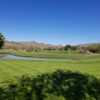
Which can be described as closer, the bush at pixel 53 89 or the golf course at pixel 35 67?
the bush at pixel 53 89

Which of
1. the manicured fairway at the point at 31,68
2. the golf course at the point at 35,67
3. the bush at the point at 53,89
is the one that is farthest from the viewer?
the golf course at the point at 35,67

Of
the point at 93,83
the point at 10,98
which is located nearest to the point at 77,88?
the point at 93,83

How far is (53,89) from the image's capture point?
1090 centimetres

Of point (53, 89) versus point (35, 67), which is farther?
point (35, 67)

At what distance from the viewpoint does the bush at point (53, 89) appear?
409 inches

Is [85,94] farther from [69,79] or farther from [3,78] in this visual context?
[3,78]

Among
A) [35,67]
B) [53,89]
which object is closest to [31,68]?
[35,67]

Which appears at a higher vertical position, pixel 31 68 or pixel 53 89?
pixel 53 89

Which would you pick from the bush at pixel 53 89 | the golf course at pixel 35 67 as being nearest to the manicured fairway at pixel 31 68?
the golf course at pixel 35 67

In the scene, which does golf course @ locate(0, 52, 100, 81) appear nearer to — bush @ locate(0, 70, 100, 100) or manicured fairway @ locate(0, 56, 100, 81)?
manicured fairway @ locate(0, 56, 100, 81)

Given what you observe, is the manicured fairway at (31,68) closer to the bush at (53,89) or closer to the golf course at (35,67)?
the golf course at (35,67)

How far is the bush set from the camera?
34.1 ft

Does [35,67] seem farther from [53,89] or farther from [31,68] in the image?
[53,89]

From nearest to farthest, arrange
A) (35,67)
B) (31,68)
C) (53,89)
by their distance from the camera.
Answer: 1. (53,89)
2. (31,68)
3. (35,67)
